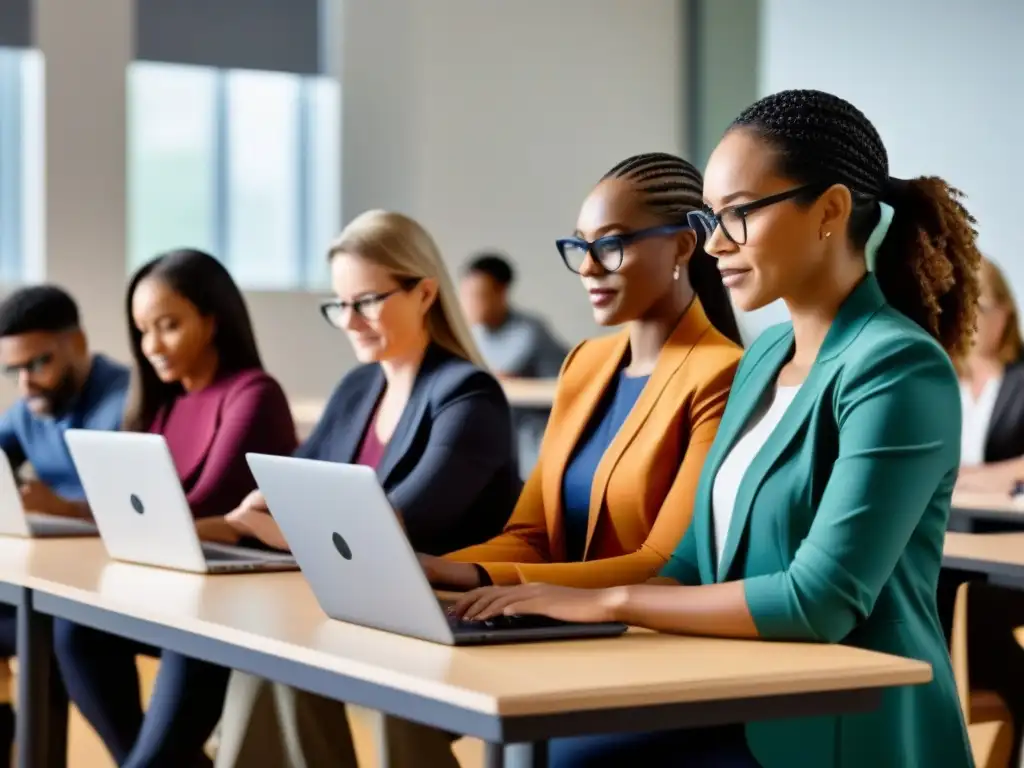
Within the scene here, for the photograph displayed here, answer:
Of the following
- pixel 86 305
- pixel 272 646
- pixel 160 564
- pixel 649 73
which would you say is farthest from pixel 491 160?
pixel 272 646

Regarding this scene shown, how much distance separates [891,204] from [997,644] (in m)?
1.45

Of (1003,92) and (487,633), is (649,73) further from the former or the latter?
(487,633)

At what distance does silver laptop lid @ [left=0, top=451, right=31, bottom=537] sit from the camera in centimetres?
304

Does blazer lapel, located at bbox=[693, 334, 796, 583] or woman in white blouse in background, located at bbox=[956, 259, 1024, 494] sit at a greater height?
blazer lapel, located at bbox=[693, 334, 796, 583]

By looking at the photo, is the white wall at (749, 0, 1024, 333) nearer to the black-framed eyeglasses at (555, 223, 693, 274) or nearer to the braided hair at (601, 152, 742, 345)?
the braided hair at (601, 152, 742, 345)

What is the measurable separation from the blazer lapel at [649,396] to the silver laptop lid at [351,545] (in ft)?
1.59

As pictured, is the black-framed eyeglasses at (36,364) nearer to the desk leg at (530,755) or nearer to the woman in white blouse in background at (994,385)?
the desk leg at (530,755)

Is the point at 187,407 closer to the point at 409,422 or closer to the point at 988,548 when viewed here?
the point at 409,422

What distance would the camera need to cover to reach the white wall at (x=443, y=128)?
25.6 ft

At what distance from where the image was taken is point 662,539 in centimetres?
220

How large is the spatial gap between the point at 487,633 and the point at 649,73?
8.22 meters

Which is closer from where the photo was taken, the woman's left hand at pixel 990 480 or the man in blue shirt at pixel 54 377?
the man in blue shirt at pixel 54 377

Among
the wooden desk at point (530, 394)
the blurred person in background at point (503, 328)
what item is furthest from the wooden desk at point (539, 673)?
the blurred person in background at point (503, 328)

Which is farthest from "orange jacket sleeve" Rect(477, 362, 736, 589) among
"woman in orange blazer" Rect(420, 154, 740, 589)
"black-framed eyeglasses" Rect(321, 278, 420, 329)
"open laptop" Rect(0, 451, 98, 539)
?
"open laptop" Rect(0, 451, 98, 539)
